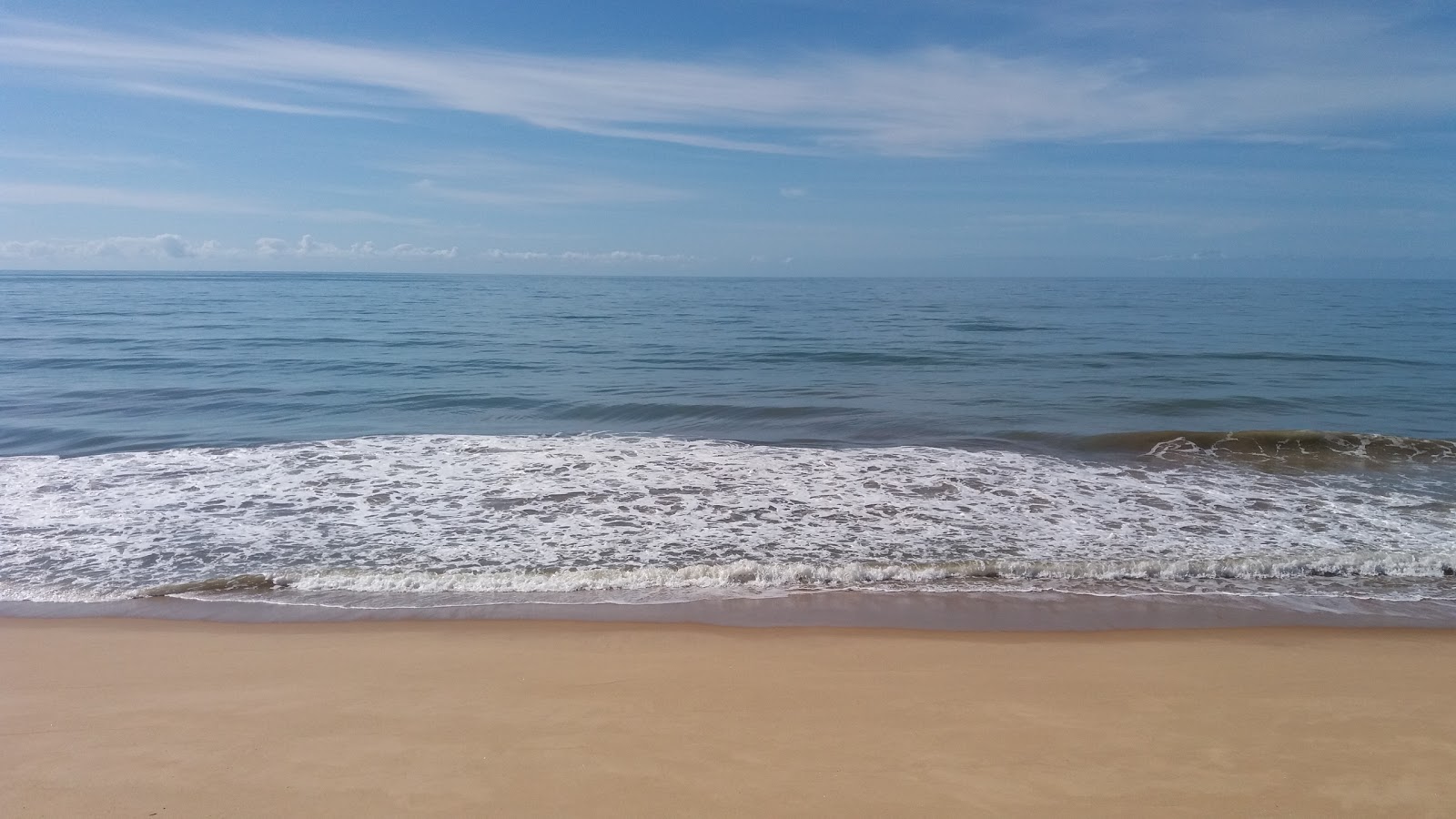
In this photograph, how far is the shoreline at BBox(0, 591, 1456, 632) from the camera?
6066mm

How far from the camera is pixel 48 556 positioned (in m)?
7.25

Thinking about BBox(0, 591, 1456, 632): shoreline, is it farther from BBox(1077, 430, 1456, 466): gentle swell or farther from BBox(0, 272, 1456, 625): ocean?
BBox(1077, 430, 1456, 466): gentle swell

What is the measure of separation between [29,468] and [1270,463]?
15742 mm

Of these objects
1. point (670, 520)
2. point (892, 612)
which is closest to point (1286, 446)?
point (892, 612)

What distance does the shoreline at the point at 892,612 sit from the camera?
6.07m

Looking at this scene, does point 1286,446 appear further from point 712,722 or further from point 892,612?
point 712,722

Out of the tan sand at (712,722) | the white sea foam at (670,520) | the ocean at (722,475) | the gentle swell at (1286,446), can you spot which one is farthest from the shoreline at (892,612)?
the gentle swell at (1286,446)

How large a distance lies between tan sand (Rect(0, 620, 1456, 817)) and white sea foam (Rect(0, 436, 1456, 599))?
1.12 m

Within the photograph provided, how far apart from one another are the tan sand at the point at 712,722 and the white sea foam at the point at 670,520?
3.66 feet

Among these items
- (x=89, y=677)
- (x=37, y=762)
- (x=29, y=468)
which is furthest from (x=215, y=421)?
(x=37, y=762)

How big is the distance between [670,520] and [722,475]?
6.36 ft

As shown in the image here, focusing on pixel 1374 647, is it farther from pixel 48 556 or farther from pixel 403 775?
pixel 48 556

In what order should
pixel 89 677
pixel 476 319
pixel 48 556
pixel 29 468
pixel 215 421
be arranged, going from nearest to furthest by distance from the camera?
pixel 89 677
pixel 48 556
pixel 29 468
pixel 215 421
pixel 476 319

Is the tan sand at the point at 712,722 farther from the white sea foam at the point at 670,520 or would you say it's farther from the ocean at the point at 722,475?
the white sea foam at the point at 670,520
